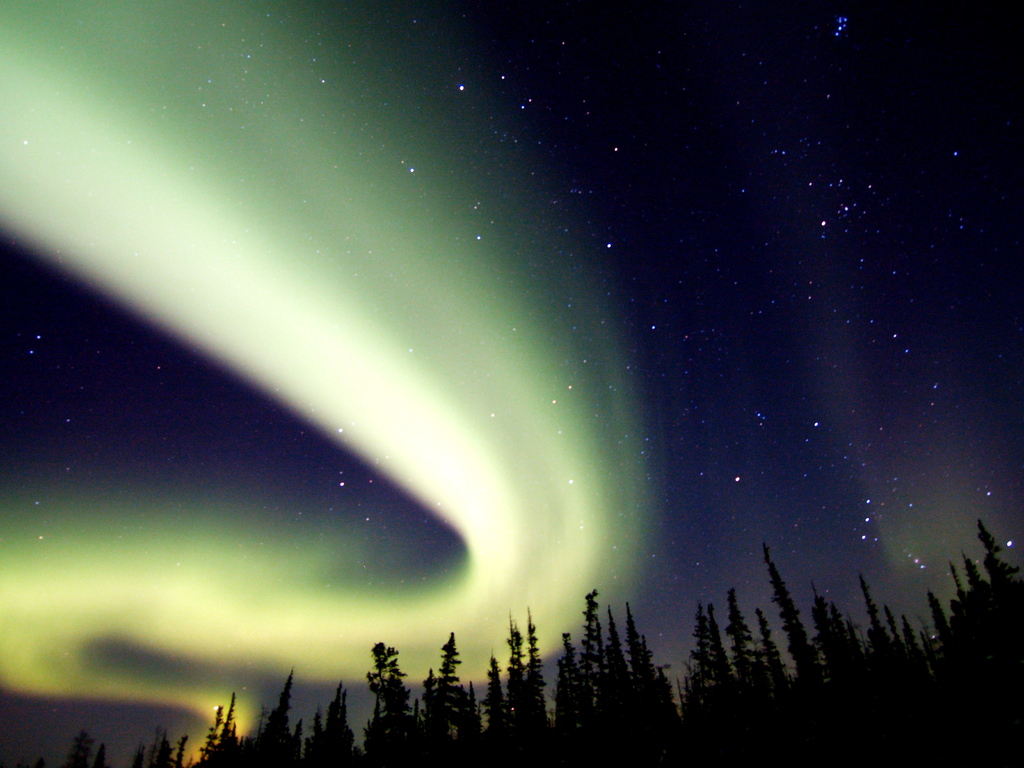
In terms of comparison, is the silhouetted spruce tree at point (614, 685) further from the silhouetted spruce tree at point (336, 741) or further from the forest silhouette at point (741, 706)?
the silhouetted spruce tree at point (336, 741)

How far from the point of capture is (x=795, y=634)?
46.6 metres

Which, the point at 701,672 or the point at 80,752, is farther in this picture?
the point at 80,752

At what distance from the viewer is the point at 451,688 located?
45.9 meters

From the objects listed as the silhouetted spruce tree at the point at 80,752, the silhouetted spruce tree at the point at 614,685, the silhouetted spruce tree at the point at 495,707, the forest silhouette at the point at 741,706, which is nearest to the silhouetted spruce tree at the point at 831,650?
the forest silhouette at the point at 741,706

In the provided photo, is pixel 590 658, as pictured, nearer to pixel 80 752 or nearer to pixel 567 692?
pixel 567 692

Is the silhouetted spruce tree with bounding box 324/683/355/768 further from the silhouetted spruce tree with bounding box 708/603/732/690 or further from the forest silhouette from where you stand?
the silhouetted spruce tree with bounding box 708/603/732/690

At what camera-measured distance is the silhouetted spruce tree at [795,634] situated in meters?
43.8

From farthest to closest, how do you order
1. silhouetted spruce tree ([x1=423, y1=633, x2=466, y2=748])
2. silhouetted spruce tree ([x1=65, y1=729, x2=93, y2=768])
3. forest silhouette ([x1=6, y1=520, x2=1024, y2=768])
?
silhouetted spruce tree ([x1=65, y1=729, x2=93, y2=768]), silhouetted spruce tree ([x1=423, y1=633, x2=466, y2=748]), forest silhouette ([x1=6, y1=520, x2=1024, y2=768])

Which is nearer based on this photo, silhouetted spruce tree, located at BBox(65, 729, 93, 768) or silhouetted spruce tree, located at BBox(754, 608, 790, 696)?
silhouetted spruce tree, located at BBox(754, 608, 790, 696)

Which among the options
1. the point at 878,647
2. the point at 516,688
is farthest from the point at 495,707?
the point at 878,647

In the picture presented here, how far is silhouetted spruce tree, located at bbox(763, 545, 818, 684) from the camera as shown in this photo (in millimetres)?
43753

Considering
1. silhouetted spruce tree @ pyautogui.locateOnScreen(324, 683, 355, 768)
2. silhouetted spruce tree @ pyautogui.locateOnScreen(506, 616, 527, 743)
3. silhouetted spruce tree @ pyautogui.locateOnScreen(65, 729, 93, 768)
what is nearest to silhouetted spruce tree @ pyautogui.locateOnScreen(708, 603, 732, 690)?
silhouetted spruce tree @ pyautogui.locateOnScreen(506, 616, 527, 743)

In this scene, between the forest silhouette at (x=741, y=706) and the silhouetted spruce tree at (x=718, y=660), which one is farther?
the silhouetted spruce tree at (x=718, y=660)

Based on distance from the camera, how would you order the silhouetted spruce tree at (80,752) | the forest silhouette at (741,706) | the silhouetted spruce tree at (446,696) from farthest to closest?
the silhouetted spruce tree at (80,752) → the silhouetted spruce tree at (446,696) → the forest silhouette at (741,706)
